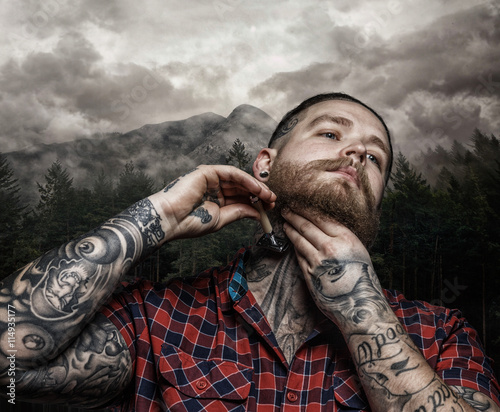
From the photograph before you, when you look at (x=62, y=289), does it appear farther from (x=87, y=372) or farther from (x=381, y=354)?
(x=381, y=354)

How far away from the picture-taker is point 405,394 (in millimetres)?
1478

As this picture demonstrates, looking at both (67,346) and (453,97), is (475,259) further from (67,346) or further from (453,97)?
(67,346)

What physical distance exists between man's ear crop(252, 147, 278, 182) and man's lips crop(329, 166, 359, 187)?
54cm

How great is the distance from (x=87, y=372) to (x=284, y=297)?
96 cm

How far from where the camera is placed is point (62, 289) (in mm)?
1556

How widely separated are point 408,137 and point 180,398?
8.54 metres

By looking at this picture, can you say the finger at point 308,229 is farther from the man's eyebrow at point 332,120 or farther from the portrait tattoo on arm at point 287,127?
the portrait tattoo on arm at point 287,127

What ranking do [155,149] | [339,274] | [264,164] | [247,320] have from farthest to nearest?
1. [155,149]
2. [264,164]
3. [247,320]
4. [339,274]

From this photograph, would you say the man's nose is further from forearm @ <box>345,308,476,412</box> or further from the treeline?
the treeline

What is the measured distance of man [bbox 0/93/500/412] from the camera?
1539 millimetres

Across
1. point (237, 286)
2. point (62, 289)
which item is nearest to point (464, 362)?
point (237, 286)

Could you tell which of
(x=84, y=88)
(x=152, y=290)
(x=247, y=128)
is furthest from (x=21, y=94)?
(x=152, y=290)

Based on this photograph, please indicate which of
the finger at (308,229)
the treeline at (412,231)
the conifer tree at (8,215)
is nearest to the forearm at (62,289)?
the finger at (308,229)

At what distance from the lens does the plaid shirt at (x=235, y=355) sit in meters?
1.69
